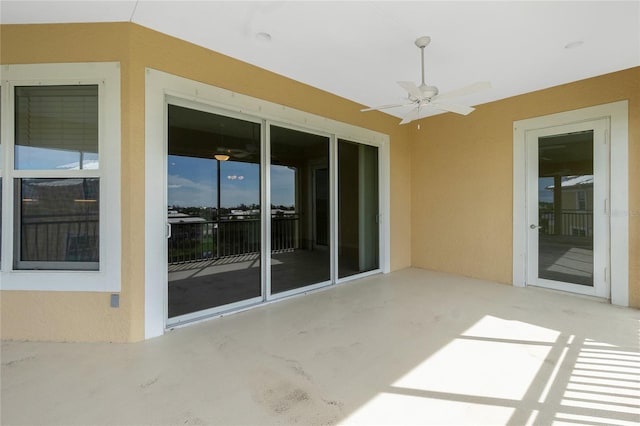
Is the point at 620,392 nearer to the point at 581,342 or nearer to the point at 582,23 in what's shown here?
the point at 581,342

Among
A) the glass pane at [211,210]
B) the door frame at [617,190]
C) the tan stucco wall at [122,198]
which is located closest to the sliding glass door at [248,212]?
the glass pane at [211,210]

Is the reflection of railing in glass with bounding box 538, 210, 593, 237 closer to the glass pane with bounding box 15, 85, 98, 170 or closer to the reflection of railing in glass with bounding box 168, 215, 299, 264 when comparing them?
the reflection of railing in glass with bounding box 168, 215, 299, 264

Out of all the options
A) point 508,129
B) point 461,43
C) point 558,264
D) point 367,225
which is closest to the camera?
point 461,43

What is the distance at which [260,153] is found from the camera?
12.0 feet

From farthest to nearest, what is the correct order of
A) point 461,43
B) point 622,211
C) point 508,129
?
point 508,129 < point 622,211 < point 461,43

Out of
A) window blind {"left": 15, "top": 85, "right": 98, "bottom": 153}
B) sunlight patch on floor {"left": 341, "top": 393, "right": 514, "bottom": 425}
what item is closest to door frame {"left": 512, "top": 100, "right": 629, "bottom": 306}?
sunlight patch on floor {"left": 341, "top": 393, "right": 514, "bottom": 425}

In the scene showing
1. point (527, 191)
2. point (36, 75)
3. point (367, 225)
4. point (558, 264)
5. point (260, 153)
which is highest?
point (36, 75)

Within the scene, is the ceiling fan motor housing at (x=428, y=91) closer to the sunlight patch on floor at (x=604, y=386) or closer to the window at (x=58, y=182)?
the sunlight patch on floor at (x=604, y=386)

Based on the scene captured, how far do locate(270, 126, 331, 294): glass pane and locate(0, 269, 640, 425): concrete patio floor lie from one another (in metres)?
0.80

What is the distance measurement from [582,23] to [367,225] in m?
3.56

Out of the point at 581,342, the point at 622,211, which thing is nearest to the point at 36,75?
the point at 581,342

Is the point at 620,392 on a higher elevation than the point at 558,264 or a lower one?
lower

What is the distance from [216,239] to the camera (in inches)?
137

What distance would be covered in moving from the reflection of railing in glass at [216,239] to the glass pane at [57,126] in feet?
3.44
